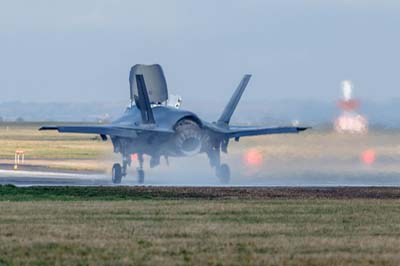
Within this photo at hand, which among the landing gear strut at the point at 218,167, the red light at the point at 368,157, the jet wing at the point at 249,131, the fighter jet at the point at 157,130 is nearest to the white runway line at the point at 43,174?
the fighter jet at the point at 157,130

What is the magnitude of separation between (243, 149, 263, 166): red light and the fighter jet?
5.51m

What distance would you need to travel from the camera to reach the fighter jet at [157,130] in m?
55.4

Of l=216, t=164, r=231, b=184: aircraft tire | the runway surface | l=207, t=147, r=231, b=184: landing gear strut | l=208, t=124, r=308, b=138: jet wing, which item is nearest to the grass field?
the runway surface

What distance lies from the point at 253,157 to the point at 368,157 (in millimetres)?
6179

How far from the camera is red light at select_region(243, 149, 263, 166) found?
211 ft

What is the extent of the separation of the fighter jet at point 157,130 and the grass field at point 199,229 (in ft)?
47.9

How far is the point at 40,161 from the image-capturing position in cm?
7600

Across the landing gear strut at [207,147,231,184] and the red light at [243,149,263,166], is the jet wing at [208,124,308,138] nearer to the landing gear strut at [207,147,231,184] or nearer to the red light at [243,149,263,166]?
the landing gear strut at [207,147,231,184]

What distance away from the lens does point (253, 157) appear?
2621 inches

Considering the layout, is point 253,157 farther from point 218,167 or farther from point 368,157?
point 218,167

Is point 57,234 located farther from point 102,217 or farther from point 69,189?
point 69,189

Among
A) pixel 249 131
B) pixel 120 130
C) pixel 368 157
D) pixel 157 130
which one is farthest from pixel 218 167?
pixel 368 157

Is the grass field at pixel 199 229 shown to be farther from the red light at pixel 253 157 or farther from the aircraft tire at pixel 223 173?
the red light at pixel 253 157

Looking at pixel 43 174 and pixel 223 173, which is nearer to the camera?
pixel 223 173
